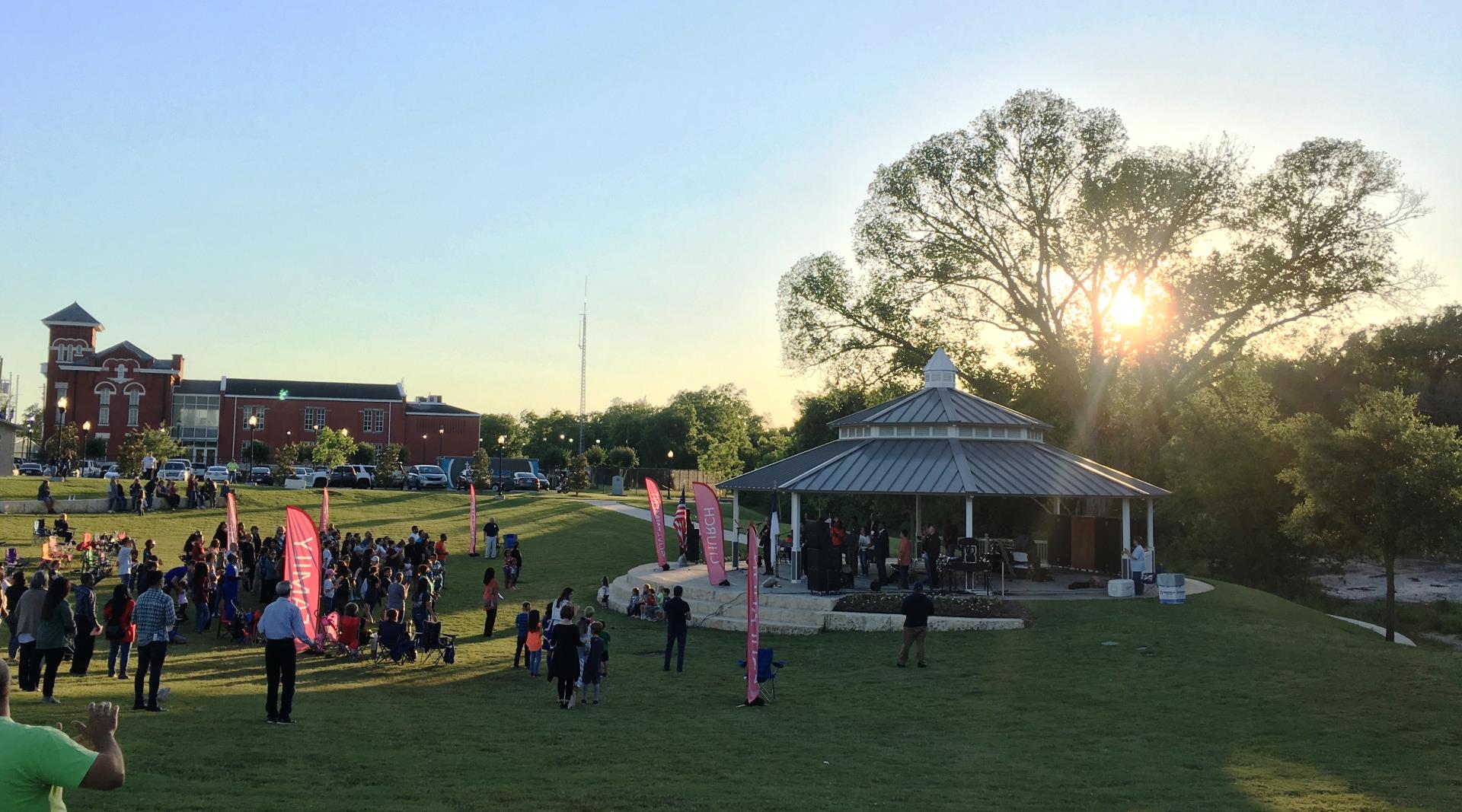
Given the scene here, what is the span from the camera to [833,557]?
26359 millimetres

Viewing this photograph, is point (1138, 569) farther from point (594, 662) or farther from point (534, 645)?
point (594, 662)

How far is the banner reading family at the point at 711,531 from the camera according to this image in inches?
1029

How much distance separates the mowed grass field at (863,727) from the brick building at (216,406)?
2745 inches

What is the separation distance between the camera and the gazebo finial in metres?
34.8

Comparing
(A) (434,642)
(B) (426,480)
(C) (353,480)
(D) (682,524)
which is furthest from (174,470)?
(A) (434,642)

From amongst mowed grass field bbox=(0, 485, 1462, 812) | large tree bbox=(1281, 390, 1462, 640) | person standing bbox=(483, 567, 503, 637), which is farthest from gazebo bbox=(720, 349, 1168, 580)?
person standing bbox=(483, 567, 503, 637)

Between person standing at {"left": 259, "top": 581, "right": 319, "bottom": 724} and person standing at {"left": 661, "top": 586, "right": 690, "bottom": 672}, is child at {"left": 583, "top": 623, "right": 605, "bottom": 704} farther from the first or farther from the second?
person standing at {"left": 259, "top": 581, "right": 319, "bottom": 724}

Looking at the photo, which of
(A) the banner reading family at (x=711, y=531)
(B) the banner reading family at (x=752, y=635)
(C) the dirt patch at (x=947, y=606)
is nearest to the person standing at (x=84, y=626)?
(B) the banner reading family at (x=752, y=635)

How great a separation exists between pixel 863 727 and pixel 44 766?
38.0ft

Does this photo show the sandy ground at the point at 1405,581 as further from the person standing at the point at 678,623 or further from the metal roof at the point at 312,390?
the metal roof at the point at 312,390

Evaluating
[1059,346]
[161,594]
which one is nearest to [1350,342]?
[1059,346]

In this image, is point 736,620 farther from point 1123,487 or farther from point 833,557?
point 1123,487

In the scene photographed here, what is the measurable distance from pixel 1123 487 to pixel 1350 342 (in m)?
28.6

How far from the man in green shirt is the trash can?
2419 centimetres
